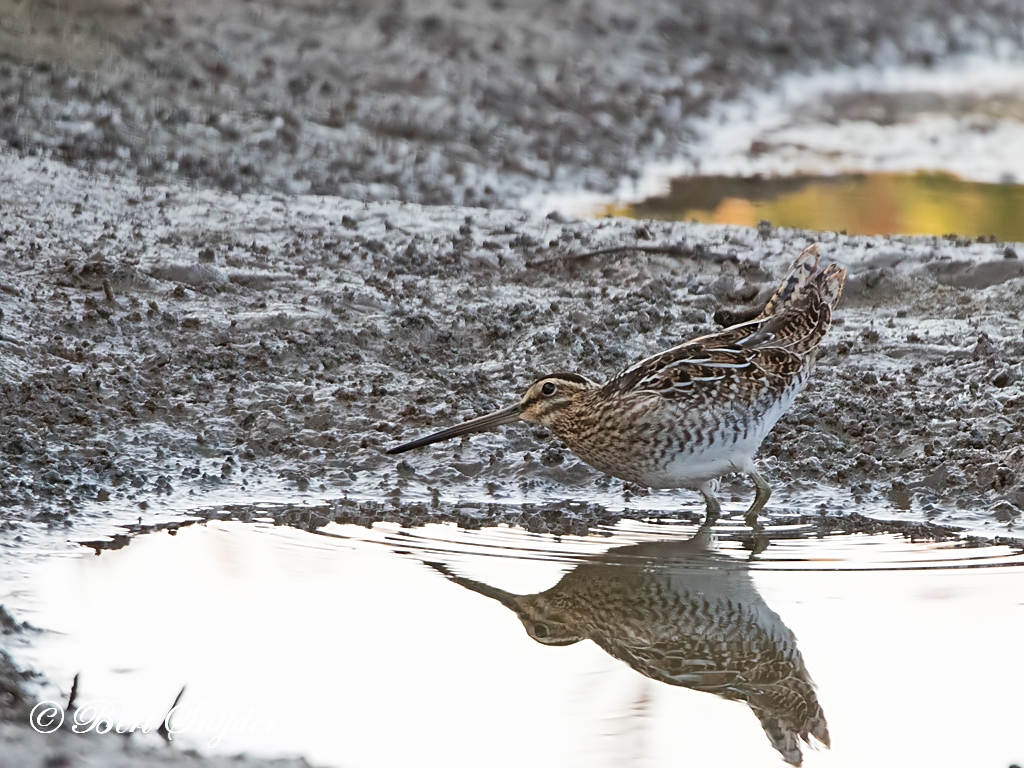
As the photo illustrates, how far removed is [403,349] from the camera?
7.45 meters

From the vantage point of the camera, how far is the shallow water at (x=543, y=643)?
405cm

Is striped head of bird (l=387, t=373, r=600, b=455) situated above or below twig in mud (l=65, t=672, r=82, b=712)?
above

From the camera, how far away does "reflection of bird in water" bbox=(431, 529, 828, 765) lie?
4398 millimetres

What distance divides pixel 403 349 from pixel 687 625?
115 inches

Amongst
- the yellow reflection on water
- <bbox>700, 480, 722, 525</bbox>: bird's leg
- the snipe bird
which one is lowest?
<bbox>700, 480, 722, 525</bbox>: bird's leg

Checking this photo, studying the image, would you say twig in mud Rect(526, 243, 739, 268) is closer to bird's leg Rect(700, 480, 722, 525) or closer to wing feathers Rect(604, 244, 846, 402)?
wing feathers Rect(604, 244, 846, 402)

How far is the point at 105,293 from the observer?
755cm

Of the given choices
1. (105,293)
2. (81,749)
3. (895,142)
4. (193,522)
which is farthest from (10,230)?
(895,142)

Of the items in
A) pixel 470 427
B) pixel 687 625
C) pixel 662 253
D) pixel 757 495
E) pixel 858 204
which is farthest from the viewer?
pixel 858 204

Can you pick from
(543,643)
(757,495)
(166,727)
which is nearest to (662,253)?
(757,495)

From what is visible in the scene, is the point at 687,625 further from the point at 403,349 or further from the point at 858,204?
the point at 858,204

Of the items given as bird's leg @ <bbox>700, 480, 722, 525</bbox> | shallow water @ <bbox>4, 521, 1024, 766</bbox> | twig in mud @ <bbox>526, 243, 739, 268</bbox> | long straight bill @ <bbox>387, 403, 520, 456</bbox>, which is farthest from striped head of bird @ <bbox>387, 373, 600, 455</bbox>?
twig in mud @ <bbox>526, 243, 739, 268</bbox>

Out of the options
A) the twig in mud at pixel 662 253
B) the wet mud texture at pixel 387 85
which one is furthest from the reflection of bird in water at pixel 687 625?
the wet mud texture at pixel 387 85

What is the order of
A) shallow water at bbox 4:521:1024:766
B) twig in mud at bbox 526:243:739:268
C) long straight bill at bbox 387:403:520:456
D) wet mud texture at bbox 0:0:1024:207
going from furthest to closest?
wet mud texture at bbox 0:0:1024:207 → twig in mud at bbox 526:243:739:268 → long straight bill at bbox 387:403:520:456 → shallow water at bbox 4:521:1024:766
